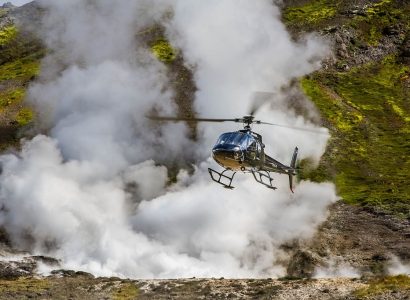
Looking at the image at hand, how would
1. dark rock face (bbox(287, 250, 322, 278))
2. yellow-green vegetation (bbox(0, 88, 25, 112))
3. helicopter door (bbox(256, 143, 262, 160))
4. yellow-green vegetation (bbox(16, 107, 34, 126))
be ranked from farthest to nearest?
yellow-green vegetation (bbox(0, 88, 25, 112)) → yellow-green vegetation (bbox(16, 107, 34, 126)) → dark rock face (bbox(287, 250, 322, 278)) → helicopter door (bbox(256, 143, 262, 160))

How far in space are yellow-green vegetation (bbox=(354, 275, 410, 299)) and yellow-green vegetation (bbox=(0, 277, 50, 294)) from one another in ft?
68.2

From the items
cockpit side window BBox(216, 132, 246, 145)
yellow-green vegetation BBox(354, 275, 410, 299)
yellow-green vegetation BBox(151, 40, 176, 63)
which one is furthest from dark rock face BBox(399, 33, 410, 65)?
cockpit side window BBox(216, 132, 246, 145)

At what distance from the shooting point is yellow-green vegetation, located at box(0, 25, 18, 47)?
119637 mm

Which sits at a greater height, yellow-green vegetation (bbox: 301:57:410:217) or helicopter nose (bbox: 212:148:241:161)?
yellow-green vegetation (bbox: 301:57:410:217)

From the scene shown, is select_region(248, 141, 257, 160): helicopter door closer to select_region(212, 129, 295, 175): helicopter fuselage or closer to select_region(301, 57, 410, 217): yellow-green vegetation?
select_region(212, 129, 295, 175): helicopter fuselage

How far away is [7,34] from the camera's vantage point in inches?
4803

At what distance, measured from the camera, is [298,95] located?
84.2 m

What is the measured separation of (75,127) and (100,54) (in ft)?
78.8

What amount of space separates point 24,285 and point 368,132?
52761 millimetres

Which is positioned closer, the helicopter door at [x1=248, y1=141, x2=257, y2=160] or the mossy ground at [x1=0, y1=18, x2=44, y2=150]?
the helicopter door at [x1=248, y1=141, x2=257, y2=160]

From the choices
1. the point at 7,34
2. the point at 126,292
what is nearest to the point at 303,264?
the point at 126,292

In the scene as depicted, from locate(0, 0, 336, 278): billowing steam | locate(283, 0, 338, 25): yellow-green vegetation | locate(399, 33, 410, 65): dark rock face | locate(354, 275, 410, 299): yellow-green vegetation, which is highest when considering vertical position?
locate(283, 0, 338, 25): yellow-green vegetation

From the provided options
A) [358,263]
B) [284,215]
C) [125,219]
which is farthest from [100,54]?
[358,263]

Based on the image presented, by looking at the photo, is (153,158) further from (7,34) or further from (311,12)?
(7,34)
